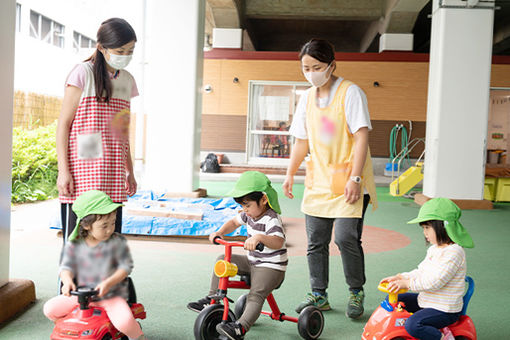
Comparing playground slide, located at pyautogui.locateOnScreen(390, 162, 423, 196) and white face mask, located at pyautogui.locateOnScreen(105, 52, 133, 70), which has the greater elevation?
white face mask, located at pyautogui.locateOnScreen(105, 52, 133, 70)

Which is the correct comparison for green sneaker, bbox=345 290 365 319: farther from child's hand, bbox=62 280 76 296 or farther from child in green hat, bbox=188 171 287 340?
child's hand, bbox=62 280 76 296

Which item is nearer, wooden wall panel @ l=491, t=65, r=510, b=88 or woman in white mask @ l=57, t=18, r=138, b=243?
Answer: woman in white mask @ l=57, t=18, r=138, b=243

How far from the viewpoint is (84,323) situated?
212 cm

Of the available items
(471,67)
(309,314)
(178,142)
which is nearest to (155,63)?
(178,142)

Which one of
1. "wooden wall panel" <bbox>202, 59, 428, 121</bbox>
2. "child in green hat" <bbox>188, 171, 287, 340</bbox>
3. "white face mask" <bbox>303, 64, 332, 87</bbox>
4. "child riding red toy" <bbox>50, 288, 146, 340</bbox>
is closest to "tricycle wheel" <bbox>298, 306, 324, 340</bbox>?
"child in green hat" <bbox>188, 171, 287, 340</bbox>

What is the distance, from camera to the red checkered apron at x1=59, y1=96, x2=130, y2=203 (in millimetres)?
2566

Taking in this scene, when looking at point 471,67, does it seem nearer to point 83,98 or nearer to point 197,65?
point 197,65

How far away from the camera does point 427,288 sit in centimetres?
231

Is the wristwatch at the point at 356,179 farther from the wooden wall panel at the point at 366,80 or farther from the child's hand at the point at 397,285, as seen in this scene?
the wooden wall panel at the point at 366,80

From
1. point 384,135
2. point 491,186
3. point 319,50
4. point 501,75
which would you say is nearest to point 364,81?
point 384,135

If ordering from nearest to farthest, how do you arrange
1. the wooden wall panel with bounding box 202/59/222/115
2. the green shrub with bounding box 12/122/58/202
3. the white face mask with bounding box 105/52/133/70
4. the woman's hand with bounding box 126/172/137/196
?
1. the white face mask with bounding box 105/52/133/70
2. the woman's hand with bounding box 126/172/137/196
3. the green shrub with bounding box 12/122/58/202
4. the wooden wall panel with bounding box 202/59/222/115

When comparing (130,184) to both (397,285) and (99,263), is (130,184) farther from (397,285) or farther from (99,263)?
(397,285)

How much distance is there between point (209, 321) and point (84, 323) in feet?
1.87

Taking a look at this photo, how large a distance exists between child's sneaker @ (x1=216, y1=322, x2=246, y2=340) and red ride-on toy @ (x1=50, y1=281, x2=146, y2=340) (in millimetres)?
460
